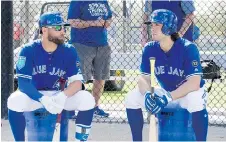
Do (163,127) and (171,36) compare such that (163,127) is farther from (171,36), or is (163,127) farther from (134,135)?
(171,36)

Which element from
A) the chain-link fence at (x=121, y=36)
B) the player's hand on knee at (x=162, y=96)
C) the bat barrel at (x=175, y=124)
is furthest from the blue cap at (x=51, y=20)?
the chain-link fence at (x=121, y=36)

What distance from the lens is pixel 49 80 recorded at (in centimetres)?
A: 383

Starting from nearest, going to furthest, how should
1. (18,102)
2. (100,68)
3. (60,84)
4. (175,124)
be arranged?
(175,124) < (18,102) < (60,84) < (100,68)

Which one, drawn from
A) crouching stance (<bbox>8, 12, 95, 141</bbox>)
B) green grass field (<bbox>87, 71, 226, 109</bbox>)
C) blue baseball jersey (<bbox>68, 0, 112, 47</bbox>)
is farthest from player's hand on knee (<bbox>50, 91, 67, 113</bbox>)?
green grass field (<bbox>87, 71, 226, 109</bbox>)

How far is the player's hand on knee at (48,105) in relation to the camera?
3.49m

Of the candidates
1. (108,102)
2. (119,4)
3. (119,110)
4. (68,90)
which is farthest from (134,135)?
(119,4)

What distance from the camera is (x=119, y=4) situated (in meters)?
7.37

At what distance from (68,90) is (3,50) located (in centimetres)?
205

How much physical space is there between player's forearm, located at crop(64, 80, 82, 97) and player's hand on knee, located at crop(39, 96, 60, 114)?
0.19 meters

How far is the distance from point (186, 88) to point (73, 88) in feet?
2.48

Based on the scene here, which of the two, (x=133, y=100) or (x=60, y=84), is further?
(x=60, y=84)

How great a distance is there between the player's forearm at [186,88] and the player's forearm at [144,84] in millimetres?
183

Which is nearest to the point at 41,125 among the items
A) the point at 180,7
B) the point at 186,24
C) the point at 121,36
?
the point at 186,24

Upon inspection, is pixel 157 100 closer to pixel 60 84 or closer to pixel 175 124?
pixel 175 124
